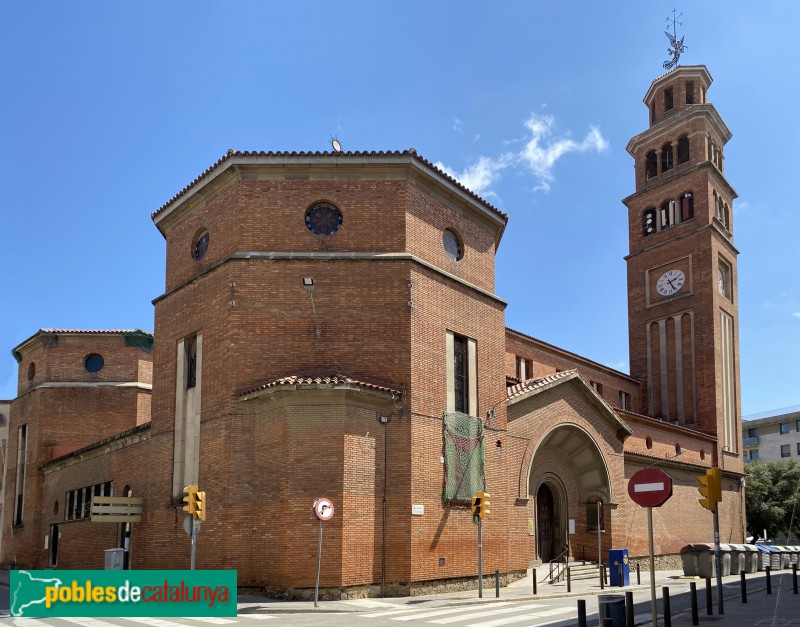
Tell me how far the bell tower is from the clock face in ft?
0.18

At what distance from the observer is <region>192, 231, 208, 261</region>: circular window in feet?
82.7

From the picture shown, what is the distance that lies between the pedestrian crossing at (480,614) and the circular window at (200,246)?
1213 cm

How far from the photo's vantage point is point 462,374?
24.7m

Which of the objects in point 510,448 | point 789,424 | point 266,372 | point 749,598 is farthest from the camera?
point 789,424

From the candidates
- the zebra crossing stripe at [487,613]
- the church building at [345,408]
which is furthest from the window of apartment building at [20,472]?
the zebra crossing stripe at [487,613]

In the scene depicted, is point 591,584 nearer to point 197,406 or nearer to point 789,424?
point 197,406

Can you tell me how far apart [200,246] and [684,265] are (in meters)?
29.7

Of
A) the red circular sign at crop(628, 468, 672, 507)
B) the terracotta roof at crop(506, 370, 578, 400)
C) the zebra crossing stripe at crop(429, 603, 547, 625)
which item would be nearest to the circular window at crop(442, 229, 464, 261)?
the terracotta roof at crop(506, 370, 578, 400)

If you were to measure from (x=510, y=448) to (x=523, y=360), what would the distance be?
1266cm

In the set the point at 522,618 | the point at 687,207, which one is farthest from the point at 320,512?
the point at 687,207

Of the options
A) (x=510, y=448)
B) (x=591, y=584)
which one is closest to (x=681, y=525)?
(x=591, y=584)

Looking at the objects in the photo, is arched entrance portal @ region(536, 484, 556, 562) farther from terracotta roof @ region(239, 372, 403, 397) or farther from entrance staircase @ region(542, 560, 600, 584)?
terracotta roof @ region(239, 372, 403, 397)

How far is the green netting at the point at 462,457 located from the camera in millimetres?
23078

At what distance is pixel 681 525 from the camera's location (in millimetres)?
37062
